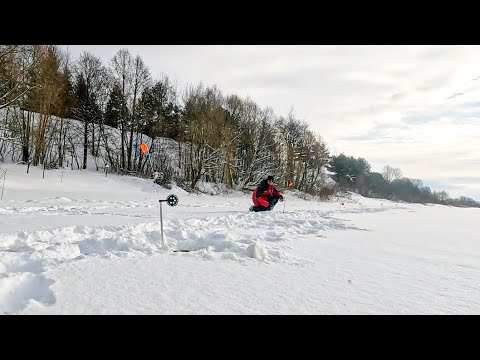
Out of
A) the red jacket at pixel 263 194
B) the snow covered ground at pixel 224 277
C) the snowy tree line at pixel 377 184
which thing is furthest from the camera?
the snowy tree line at pixel 377 184

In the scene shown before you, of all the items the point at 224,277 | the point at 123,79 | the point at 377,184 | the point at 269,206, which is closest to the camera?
the point at 224,277

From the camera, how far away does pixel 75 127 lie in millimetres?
31641

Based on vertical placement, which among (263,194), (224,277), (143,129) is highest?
(143,129)

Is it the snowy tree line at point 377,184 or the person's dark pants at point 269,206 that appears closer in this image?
the person's dark pants at point 269,206

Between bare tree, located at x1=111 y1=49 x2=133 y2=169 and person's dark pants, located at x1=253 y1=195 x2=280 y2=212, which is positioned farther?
bare tree, located at x1=111 y1=49 x2=133 y2=169

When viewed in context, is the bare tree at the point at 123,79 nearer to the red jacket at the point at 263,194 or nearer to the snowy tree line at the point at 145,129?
the snowy tree line at the point at 145,129

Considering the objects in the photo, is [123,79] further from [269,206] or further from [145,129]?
[269,206]

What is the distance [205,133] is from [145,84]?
8.84 meters

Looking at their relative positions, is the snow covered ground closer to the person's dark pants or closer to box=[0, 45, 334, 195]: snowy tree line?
the person's dark pants

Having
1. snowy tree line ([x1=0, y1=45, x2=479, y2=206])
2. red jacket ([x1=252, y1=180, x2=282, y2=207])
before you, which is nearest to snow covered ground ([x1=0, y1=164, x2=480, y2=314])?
red jacket ([x1=252, y1=180, x2=282, y2=207])

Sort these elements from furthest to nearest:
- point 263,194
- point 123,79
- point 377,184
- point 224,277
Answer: point 377,184, point 123,79, point 263,194, point 224,277

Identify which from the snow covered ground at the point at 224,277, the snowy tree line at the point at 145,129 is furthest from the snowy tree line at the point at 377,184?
the snow covered ground at the point at 224,277

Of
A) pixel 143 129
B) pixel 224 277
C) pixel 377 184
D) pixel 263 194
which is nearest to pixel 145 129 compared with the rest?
pixel 143 129

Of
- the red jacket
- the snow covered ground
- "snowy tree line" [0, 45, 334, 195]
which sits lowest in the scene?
the snow covered ground
